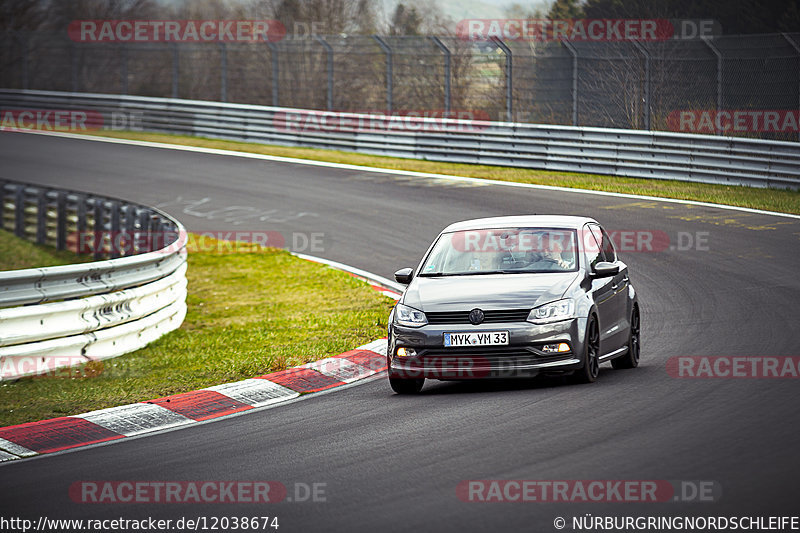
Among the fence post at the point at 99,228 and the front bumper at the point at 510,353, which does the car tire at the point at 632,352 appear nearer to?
the front bumper at the point at 510,353

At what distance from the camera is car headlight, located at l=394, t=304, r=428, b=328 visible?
31.2 feet

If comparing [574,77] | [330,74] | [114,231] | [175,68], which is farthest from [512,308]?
[175,68]

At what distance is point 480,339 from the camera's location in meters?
9.23

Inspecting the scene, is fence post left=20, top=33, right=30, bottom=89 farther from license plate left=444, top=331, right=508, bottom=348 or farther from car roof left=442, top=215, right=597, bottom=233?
license plate left=444, top=331, right=508, bottom=348

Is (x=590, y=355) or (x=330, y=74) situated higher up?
(x=330, y=74)

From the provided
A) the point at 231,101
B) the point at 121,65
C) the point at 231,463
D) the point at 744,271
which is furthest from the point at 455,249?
the point at 121,65

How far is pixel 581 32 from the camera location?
3738cm

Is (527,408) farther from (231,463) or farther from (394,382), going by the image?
(231,463)

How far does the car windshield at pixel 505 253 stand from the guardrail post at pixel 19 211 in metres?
13.8

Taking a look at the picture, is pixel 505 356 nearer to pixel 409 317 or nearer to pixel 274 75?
pixel 409 317

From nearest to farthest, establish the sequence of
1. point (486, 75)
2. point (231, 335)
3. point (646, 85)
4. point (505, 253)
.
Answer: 1. point (505, 253)
2. point (231, 335)
3. point (646, 85)
4. point (486, 75)

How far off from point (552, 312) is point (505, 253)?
3.92 feet

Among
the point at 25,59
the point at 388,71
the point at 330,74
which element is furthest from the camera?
the point at 25,59

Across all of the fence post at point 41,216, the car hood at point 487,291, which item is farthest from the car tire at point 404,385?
the fence post at point 41,216
